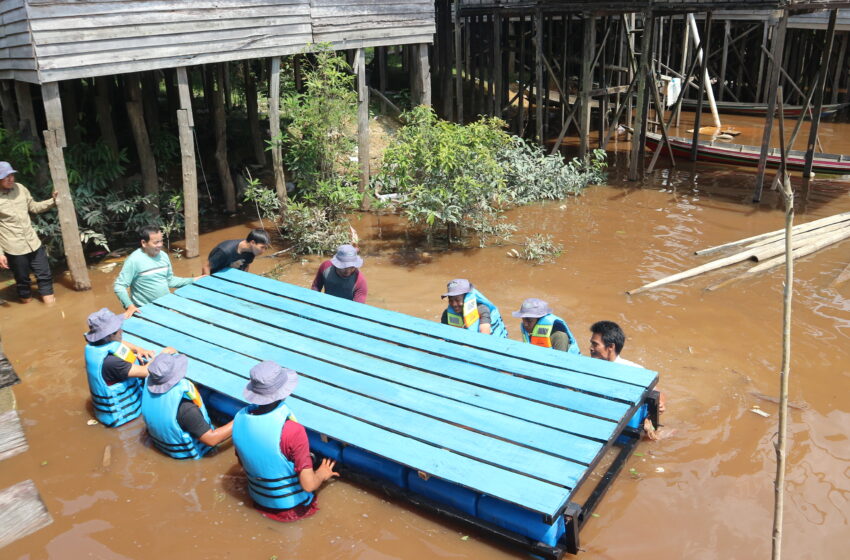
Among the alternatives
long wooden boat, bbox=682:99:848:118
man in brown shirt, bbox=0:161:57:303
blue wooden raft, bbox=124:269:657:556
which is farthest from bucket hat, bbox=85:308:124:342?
long wooden boat, bbox=682:99:848:118

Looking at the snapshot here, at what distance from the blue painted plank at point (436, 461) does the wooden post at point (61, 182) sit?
451cm

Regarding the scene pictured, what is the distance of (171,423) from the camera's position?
16.2 ft

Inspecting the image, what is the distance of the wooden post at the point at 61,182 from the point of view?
7.80 m

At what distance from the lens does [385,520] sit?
465 cm

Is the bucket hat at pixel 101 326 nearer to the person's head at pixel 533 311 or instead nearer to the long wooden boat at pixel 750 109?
the person's head at pixel 533 311

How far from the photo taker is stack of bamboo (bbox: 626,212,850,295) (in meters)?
8.65

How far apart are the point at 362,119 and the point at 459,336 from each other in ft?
21.7

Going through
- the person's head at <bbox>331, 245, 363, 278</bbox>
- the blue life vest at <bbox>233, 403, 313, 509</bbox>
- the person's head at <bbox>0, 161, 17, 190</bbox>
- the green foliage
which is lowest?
the green foliage

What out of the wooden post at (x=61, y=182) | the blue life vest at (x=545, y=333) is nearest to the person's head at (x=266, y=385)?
the blue life vest at (x=545, y=333)

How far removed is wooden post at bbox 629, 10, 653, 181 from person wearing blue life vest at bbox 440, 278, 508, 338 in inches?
320

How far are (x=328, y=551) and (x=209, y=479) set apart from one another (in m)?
1.22

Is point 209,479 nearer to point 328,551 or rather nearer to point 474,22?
point 328,551

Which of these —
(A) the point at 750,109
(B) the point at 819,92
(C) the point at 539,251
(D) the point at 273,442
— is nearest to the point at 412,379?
(D) the point at 273,442

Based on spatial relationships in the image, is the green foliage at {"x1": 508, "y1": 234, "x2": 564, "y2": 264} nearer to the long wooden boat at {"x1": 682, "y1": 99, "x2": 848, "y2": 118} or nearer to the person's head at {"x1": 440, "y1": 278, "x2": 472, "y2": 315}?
the person's head at {"x1": 440, "y1": 278, "x2": 472, "y2": 315}
